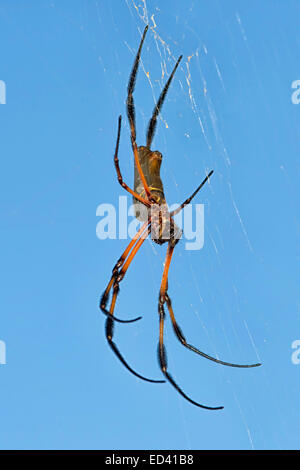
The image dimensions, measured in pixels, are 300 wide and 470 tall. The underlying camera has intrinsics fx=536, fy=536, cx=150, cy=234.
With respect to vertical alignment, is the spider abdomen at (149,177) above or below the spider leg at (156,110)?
below

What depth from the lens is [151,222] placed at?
280 inches

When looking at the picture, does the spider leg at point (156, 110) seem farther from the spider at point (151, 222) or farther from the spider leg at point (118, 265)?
the spider leg at point (118, 265)

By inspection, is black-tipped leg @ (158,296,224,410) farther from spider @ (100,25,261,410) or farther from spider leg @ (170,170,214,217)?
spider leg @ (170,170,214,217)

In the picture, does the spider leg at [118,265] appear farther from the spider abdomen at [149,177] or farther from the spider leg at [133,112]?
the spider leg at [133,112]

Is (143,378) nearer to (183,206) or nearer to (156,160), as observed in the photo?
(183,206)

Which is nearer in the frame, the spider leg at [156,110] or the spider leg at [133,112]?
the spider leg at [133,112]

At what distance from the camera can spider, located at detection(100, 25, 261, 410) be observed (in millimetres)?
6789

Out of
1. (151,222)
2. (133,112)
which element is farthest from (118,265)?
(133,112)

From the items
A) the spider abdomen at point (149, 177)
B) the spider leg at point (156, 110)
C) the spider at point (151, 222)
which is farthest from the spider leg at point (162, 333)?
the spider leg at point (156, 110)

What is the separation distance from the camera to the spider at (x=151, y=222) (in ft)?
22.3

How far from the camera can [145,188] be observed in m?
6.86

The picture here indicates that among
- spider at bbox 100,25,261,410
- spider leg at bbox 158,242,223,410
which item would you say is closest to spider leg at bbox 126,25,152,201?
spider at bbox 100,25,261,410

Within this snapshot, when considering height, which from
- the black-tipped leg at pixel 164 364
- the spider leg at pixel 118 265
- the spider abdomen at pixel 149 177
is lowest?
the black-tipped leg at pixel 164 364
